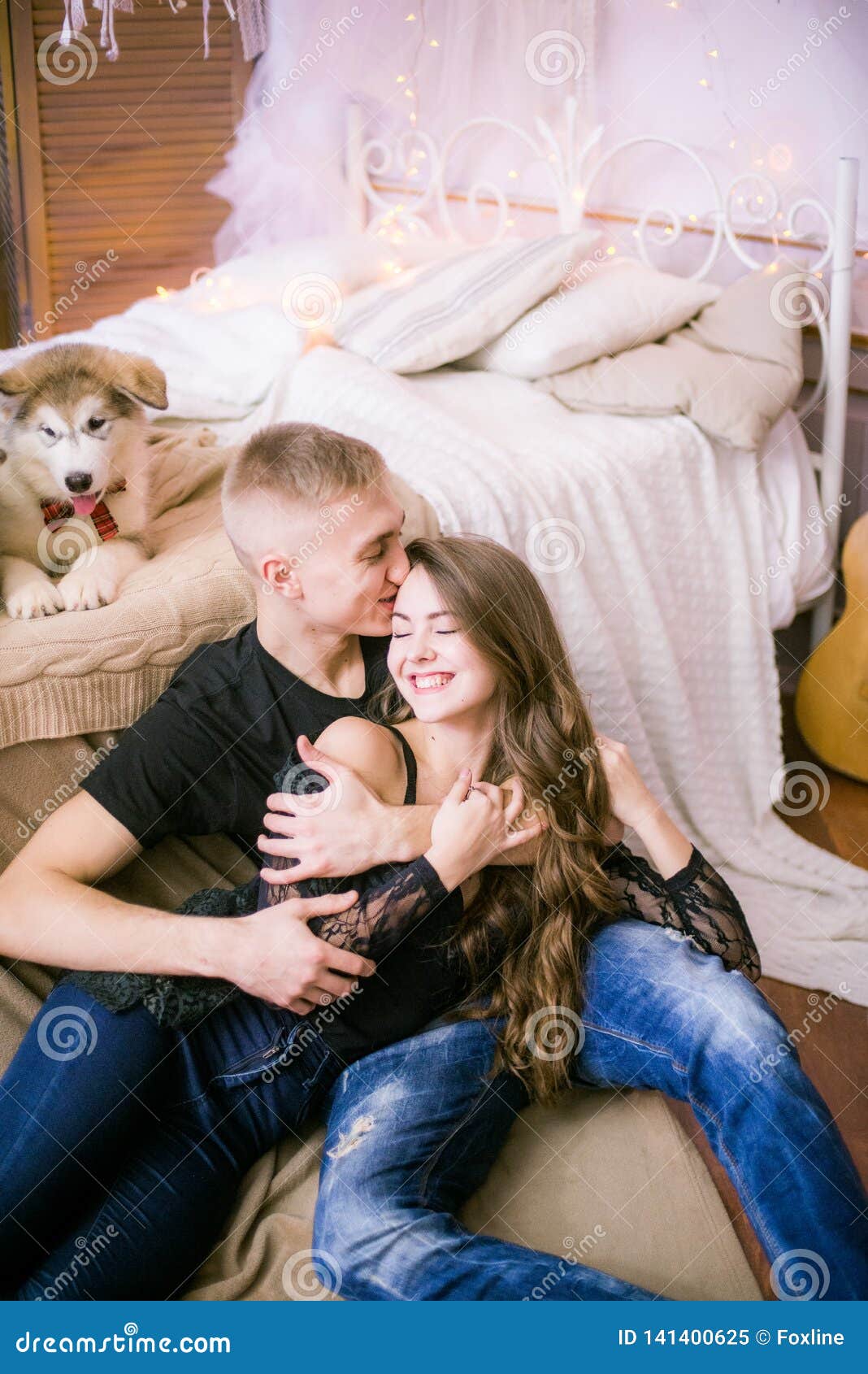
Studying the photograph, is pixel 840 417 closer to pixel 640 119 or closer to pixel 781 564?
pixel 781 564

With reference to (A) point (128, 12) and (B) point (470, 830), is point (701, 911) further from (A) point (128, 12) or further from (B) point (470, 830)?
(A) point (128, 12)

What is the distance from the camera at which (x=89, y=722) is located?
140 cm

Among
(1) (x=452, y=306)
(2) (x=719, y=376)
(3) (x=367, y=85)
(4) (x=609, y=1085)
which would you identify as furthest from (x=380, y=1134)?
(3) (x=367, y=85)

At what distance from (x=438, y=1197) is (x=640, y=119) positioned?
2.51 meters

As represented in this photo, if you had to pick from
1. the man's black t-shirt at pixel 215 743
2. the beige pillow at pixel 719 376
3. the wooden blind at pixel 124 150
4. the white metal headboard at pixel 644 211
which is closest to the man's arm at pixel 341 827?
the man's black t-shirt at pixel 215 743

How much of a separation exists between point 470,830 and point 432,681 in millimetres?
163

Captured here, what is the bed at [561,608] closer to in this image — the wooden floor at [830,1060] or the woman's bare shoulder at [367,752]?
the wooden floor at [830,1060]

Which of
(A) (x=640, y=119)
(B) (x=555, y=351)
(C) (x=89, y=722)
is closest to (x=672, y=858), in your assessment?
(C) (x=89, y=722)

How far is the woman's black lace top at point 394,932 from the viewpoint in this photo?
1.17m

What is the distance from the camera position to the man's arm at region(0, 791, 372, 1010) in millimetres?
1152

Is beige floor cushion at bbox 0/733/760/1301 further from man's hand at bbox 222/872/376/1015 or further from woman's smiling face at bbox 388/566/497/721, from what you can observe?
woman's smiling face at bbox 388/566/497/721

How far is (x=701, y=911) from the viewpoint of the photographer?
1286 millimetres

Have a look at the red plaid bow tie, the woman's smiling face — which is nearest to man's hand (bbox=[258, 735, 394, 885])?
the woman's smiling face
